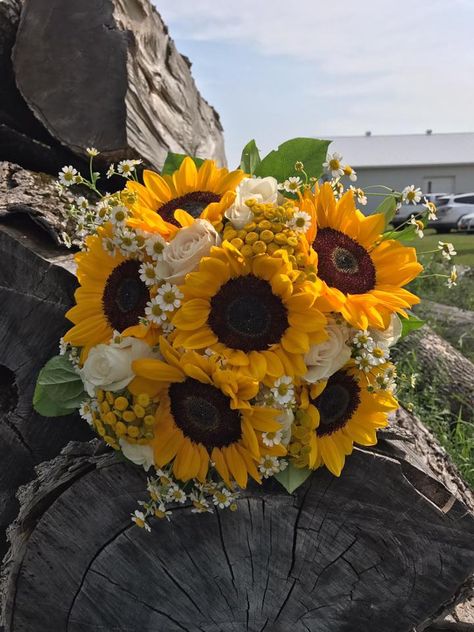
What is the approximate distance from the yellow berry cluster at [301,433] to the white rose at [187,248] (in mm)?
475

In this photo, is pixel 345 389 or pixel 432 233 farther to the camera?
pixel 432 233

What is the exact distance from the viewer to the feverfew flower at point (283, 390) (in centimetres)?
158

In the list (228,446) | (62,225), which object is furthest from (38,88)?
(228,446)

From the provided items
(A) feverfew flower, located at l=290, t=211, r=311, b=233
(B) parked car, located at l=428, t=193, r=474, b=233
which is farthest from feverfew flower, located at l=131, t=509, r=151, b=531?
(B) parked car, located at l=428, t=193, r=474, b=233

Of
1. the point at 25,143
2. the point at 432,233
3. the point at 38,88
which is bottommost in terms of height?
the point at 432,233

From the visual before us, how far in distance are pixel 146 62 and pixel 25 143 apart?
701 millimetres

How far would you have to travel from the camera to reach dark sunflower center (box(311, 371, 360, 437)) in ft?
5.85

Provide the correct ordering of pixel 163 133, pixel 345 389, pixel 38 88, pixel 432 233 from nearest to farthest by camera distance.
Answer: pixel 345 389 < pixel 38 88 < pixel 163 133 < pixel 432 233

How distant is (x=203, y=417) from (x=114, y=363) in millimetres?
265

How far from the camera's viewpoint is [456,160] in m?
35.0

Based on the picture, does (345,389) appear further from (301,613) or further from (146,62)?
(146,62)

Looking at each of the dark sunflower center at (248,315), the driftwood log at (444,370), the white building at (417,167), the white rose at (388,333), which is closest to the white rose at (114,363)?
the dark sunflower center at (248,315)

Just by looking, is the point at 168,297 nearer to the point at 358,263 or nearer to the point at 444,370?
the point at 358,263

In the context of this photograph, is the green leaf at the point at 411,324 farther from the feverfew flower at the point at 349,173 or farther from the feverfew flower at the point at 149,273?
the feverfew flower at the point at 149,273
